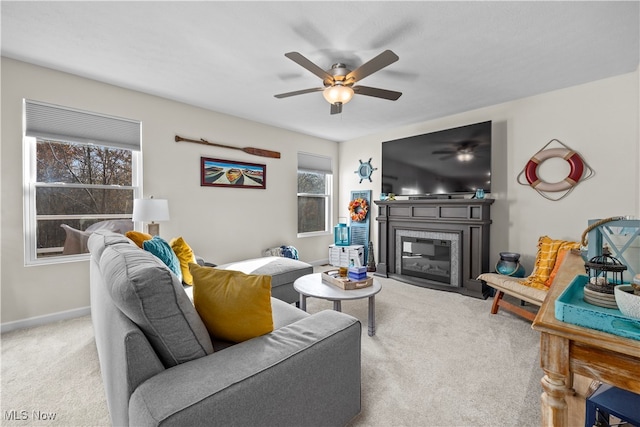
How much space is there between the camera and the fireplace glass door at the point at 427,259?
12.8 feet

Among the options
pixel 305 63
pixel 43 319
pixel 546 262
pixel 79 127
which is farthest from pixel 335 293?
pixel 79 127

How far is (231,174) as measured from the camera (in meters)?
4.06

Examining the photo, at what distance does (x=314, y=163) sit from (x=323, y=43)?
303 cm

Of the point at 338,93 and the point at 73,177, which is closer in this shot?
the point at 338,93

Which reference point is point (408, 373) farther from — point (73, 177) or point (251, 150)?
point (73, 177)

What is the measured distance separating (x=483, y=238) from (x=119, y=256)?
12.3 ft

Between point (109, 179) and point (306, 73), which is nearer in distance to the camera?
point (306, 73)

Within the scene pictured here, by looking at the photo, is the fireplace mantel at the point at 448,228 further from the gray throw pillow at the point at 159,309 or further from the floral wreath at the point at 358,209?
the gray throw pillow at the point at 159,309

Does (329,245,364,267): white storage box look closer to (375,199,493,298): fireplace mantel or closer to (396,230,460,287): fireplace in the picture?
(375,199,493,298): fireplace mantel

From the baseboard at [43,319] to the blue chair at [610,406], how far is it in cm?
397

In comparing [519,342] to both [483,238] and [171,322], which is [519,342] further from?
[171,322]

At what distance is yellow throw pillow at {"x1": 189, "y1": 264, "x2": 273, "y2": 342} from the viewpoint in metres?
1.24

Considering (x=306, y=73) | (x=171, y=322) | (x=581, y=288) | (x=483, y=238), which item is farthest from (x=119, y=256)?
(x=483, y=238)

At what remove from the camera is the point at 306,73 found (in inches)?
109
